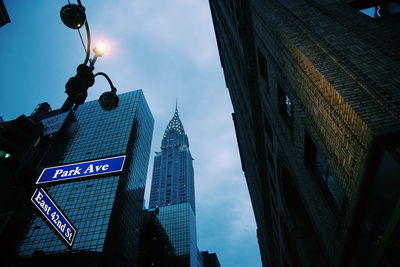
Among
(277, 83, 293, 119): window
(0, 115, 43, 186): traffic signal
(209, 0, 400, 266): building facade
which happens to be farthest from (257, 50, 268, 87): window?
(0, 115, 43, 186): traffic signal

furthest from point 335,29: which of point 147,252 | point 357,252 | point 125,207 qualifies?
point 147,252

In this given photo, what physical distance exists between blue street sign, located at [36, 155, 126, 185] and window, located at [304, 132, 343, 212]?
241 inches

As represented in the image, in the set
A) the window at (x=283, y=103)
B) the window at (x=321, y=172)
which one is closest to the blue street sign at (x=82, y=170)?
the window at (x=321, y=172)

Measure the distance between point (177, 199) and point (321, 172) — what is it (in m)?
150

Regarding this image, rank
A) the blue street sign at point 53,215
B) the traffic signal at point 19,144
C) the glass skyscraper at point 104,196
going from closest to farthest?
the traffic signal at point 19,144, the blue street sign at point 53,215, the glass skyscraper at point 104,196

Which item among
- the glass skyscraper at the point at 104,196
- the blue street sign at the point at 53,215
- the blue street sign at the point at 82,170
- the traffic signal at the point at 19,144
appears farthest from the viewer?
the glass skyscraper at the point at 104,196

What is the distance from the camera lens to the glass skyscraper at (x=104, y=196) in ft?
200

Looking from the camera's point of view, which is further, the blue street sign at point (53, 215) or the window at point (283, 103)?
the window at point (283, 103)

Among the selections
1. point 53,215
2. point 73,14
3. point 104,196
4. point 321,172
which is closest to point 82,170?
point 53,215

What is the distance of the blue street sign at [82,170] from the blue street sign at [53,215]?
0.38 meters

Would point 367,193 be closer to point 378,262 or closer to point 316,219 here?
point 378,262

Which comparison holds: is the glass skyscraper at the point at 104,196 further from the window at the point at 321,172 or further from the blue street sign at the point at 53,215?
the window at the point at 321,172

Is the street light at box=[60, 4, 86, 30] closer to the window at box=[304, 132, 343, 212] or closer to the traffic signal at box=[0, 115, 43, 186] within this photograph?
the traffic signal at box=[0, 115, 43, 186]

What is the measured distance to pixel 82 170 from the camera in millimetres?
5980
